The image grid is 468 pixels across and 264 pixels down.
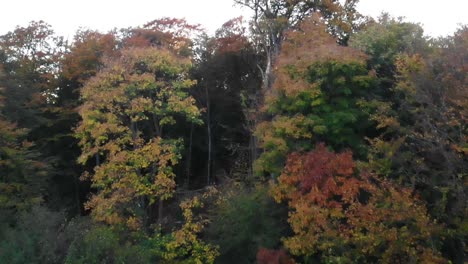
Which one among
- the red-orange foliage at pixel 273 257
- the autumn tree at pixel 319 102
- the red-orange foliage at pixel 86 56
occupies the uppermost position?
the red-orange foliage at pixel 86 56

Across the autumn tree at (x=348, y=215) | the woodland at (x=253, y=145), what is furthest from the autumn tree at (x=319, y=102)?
the autumn tree at (x=348, y=215)

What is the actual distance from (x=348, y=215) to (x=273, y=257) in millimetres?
3149

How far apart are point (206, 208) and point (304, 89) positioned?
7.64 metres

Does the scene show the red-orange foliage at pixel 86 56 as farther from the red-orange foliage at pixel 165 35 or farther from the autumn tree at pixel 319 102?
the autumn tree at pixel 319 102

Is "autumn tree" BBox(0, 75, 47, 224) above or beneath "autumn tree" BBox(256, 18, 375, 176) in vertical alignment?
beneath

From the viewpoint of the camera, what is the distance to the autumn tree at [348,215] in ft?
46.4

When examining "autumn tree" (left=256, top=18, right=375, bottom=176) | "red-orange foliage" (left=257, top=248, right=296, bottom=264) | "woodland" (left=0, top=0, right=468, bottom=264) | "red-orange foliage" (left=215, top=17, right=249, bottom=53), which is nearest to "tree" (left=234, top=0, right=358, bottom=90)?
"woodland" (left=0, top=0, right=468, bottom=264)

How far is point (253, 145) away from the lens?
25797mm

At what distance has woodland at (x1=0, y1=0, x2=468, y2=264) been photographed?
48.9 ft

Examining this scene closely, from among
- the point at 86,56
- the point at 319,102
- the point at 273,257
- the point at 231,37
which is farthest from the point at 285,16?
the point at 273,257

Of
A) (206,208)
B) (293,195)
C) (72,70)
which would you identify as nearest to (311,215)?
(293,195)

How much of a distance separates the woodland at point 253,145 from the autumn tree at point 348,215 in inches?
2.2

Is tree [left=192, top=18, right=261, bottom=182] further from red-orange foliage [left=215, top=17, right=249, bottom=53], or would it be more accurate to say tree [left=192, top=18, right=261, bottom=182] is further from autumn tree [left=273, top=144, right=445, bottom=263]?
autumn tree [left=273, top=144, right=445, bottom=263]

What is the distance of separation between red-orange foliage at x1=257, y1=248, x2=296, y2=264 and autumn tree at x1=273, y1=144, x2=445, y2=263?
0.33m
